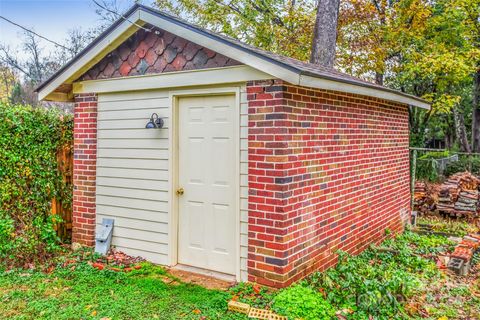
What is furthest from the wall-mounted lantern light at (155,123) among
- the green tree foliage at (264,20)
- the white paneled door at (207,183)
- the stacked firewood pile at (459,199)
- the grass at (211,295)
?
the green tree foliage at (264,20)

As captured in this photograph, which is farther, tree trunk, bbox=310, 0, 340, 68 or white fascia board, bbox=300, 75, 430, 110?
tree trunk, bbox=310, 0, 340, 68

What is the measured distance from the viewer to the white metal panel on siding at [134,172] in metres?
5.21

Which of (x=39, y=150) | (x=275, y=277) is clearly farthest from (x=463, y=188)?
(x=39, y=150)

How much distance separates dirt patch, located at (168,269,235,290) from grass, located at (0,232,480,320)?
0.40 ft

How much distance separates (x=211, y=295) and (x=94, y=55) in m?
3.66

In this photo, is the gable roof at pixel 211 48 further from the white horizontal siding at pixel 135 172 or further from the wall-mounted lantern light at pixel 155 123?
the wall-mounted lantern light at pixel 155 123

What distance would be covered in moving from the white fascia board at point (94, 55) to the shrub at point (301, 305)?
12.8ft

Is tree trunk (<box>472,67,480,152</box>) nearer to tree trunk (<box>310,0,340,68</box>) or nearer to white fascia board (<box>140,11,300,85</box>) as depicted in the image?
tree trunk (<box>310,0,340,68</box>)

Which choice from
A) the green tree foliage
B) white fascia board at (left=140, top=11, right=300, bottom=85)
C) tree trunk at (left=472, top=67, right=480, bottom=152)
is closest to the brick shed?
white fascia board at (left=140, top=11, right=300, bottom=85)

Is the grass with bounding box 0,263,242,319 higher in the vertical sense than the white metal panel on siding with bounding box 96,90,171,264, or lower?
lower

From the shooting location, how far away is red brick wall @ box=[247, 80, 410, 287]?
4.22 m

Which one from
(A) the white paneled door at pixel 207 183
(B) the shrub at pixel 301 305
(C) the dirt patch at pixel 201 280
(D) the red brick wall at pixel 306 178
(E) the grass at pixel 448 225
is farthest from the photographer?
(E) the grass at pixel 448 225

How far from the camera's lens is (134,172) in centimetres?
548

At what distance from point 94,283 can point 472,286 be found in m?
4.96
